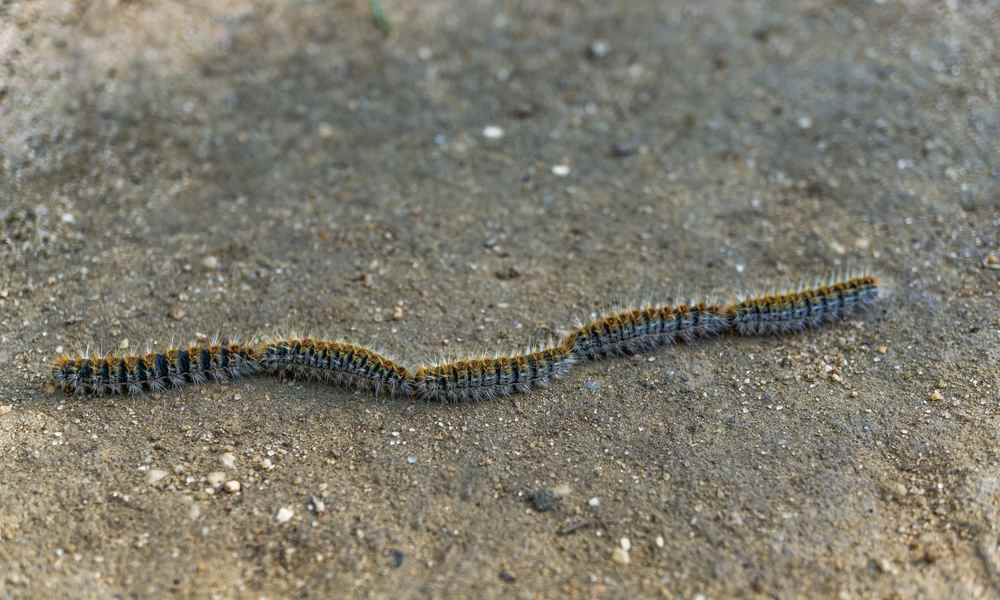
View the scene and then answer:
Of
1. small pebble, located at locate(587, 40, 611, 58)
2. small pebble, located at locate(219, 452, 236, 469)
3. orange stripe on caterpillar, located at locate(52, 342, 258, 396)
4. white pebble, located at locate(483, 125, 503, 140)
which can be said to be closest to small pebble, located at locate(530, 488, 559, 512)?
small pebble, located at locate(219, 452, 236, 469)

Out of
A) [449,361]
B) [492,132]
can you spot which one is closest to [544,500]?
[449,361]

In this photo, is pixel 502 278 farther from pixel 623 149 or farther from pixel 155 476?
pixel 155 476

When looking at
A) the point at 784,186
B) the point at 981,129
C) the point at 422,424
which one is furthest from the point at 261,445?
the point at 981,129

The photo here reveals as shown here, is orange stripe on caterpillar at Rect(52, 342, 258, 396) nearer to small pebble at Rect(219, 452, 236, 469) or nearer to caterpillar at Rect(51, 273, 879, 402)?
caterpillar at Rect(51, 273, 879, 402)

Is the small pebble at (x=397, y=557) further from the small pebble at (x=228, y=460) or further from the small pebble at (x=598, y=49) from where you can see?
the small pebble at (x=598, y=49)

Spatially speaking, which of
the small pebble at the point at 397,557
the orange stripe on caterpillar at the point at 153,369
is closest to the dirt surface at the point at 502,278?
the small pebble at the point at 397,557

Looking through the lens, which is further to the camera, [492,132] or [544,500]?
[492,132]

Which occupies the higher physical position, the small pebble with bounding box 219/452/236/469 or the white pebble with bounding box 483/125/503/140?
the white pebble with bounding box 483/125/503/140
